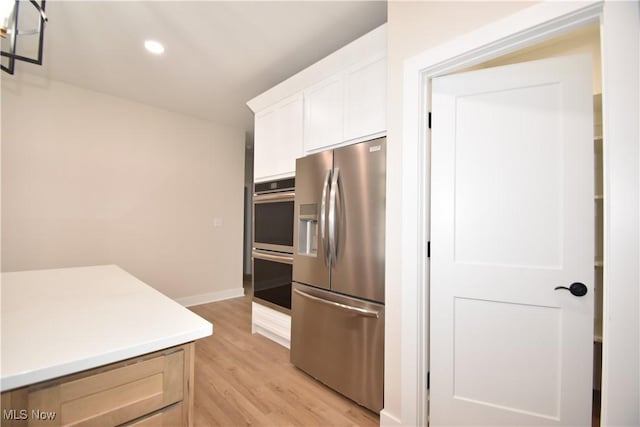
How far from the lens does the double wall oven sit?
2482mm

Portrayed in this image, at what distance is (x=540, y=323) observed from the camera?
1333 millimetres

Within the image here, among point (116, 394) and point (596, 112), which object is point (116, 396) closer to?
point (116, 394)

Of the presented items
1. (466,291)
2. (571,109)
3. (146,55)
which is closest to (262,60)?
Answer: (146,55)

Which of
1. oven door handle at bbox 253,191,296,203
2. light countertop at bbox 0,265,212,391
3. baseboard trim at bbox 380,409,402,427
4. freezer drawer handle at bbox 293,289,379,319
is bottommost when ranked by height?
baseboard trim at bbox 380,409,402,427

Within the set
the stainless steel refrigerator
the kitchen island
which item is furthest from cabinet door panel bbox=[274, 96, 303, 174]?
the kitchen island

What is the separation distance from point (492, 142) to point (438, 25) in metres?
0.69

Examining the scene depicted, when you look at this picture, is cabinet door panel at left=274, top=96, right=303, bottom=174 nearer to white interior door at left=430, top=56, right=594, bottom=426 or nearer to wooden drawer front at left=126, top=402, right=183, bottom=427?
white interior door at left=430, top=56, right=594, bottom=426

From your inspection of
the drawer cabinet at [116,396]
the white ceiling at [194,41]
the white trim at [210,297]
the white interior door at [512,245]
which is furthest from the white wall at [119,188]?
the white interior door at [512,245]

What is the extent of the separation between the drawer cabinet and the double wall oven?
5.23 ft

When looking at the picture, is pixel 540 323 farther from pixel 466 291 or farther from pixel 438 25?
pixel 438 25

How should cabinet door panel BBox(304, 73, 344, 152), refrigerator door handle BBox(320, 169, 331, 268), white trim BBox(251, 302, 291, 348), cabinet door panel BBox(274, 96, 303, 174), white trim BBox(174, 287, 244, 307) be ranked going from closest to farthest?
1. refrigerator door handle BBox(320, 169, 331, 268)
2. cabinet door panel BBox(304, 73, 344, 152)
3. cabinet door panel BBox(274, 96, 303, 174)
4. white trim BBox(251, 302, 291, 348)
5. white trim BBox(174, 287, 244, 307)

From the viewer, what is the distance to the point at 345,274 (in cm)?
186

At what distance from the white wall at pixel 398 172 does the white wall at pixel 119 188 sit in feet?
10.6

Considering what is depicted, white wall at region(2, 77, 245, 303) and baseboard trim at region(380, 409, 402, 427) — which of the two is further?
white wall at region(2, 77, 245, 303)
